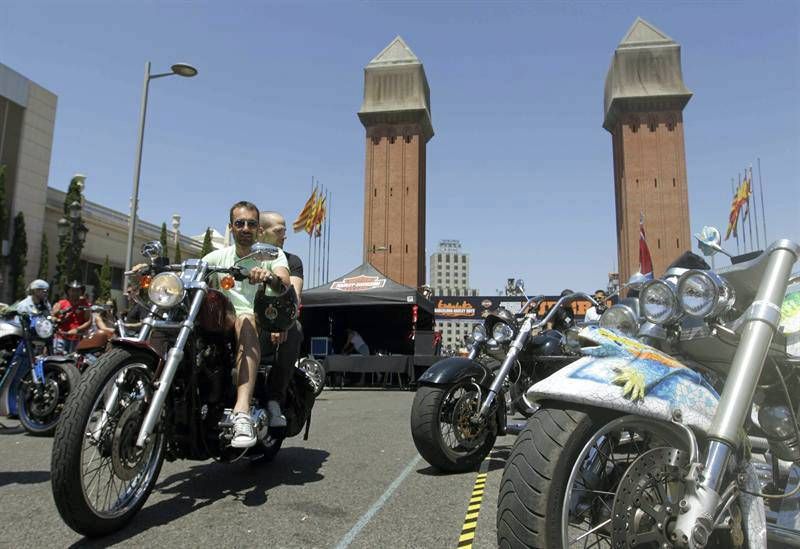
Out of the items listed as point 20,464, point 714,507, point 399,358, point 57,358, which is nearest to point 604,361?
point 714,507

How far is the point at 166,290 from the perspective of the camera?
9.12ft

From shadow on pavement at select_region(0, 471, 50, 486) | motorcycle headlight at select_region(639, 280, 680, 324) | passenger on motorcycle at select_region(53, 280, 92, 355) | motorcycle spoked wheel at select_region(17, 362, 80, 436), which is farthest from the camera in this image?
passenger on motorcycle at select_region(53, 280, 92, 355)

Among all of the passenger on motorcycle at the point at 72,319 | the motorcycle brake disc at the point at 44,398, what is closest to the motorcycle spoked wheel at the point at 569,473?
the motorcycle brake disc at the point at 44,398

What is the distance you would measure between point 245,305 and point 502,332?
7.64 feet

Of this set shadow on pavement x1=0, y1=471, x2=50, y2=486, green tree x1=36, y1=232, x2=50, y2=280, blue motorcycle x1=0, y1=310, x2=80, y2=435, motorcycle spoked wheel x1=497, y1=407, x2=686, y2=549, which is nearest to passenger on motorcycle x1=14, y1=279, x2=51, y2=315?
blue motorcycle x1=0, y1=310, x2=80, y2=435

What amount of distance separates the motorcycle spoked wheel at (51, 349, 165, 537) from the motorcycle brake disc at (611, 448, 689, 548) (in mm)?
2082

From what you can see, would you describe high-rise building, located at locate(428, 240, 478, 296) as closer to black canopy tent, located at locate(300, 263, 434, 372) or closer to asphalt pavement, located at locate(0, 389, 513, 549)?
black canopy tent, located at locate(300, 263, 434, 372)

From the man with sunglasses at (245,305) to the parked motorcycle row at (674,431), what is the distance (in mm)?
1670

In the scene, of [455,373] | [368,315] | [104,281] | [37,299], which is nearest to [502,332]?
[455,373]

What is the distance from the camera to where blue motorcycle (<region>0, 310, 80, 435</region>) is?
19.4 feet

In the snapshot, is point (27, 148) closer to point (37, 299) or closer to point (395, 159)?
point (395, 159)

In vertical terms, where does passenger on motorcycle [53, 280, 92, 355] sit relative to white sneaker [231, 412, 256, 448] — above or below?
above

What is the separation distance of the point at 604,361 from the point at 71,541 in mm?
2385

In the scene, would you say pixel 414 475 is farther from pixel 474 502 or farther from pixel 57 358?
pixel 57 358
